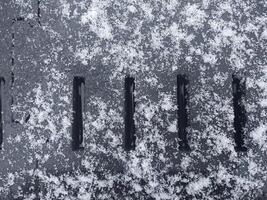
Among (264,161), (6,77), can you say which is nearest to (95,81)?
(6,77)

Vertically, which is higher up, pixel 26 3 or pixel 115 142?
pixel 26 3

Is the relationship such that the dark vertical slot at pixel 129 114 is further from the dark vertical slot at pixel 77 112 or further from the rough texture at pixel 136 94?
the dark vertical slot at pixel 77 112

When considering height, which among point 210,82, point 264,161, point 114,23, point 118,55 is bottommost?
point 264,161

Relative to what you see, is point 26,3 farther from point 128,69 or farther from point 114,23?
point 128,69

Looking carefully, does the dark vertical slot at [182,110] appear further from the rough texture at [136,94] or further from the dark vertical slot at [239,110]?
the dark vertical slot at [239,110]

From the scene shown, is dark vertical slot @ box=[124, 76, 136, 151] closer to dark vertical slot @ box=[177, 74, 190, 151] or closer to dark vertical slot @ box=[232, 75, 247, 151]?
dark vertical slot @ box=[177, 74, 190, 151]

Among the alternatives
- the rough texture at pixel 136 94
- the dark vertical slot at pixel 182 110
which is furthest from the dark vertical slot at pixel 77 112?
the dark vertical slot at pixel 182 110

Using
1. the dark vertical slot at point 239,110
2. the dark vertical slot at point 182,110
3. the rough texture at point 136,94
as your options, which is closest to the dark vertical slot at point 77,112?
the rough texture at point 136,94
